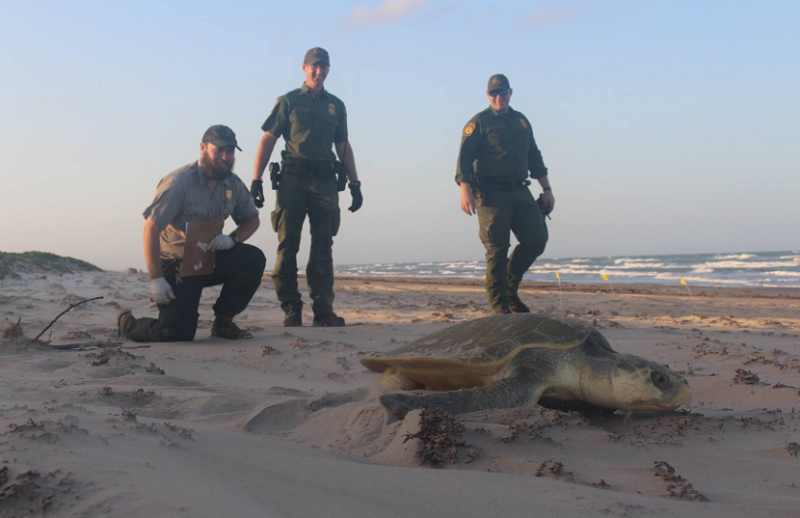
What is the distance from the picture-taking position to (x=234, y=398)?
257 cm

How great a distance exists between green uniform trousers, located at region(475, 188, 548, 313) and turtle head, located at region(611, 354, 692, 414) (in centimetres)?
356

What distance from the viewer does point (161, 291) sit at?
4375mm

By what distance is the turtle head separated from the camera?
7.79ft

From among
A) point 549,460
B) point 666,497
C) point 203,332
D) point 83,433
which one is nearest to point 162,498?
point 83,433

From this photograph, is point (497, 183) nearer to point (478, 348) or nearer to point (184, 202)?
point (184, 202)

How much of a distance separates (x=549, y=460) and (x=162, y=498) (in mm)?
1079

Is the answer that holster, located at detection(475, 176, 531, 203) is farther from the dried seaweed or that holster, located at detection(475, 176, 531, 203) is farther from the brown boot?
the dried seaweed

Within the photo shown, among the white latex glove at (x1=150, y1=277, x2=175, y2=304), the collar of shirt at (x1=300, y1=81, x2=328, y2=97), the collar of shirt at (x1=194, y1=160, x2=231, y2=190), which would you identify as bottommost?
the white latex glove at (x1=150, y1=277, x2=175, y2=304)

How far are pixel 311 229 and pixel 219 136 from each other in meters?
1.57

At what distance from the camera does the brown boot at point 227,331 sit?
4.73 metres

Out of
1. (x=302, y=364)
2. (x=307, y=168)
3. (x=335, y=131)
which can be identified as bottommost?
(x=302, y=364)

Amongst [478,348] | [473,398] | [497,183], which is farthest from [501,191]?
[473,398]

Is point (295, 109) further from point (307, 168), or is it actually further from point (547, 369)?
point (547, 369)

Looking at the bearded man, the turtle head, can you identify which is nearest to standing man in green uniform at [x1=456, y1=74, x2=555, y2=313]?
the bearded man
